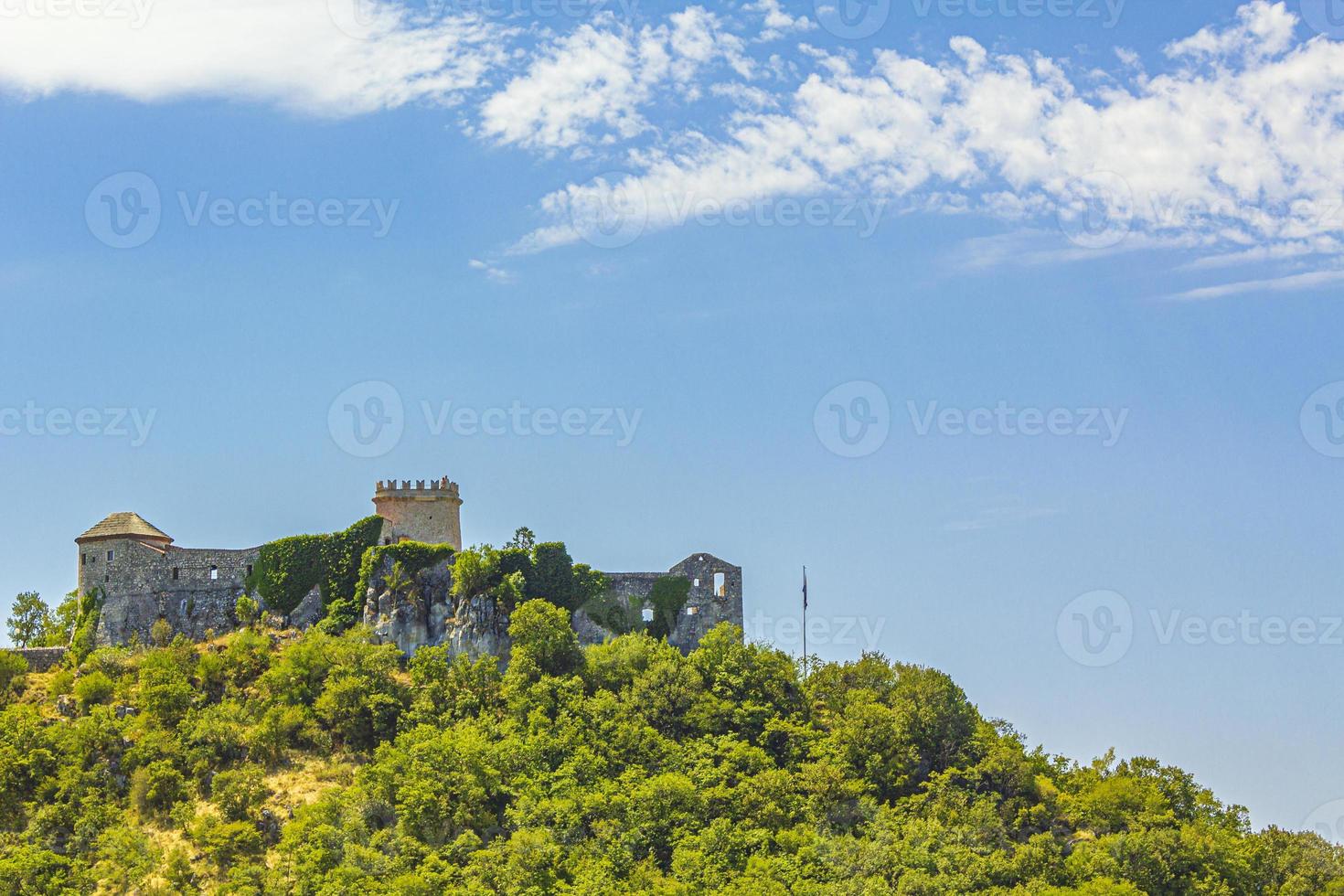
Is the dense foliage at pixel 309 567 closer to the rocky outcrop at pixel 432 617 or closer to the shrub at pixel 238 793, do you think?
the rocky outcrop at pixel 432 617

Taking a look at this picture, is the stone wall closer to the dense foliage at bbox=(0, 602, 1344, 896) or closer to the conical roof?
the dense foliage at bbox=(0, 602, 1344, 896)

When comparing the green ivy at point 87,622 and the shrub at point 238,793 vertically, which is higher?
the green ivy at point 87,622

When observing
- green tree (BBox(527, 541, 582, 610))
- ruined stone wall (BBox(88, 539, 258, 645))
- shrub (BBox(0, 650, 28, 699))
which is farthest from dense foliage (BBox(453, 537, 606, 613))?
shrub (BBox(0, 650, 28, 699))

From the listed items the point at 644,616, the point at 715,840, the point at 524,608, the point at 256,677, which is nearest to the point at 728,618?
the point at 644,616

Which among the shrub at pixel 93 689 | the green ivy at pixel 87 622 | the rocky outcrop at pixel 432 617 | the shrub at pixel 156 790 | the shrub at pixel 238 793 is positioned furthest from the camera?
the green ivy at pixel 87 622

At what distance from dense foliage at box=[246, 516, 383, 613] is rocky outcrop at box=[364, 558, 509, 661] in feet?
5.91

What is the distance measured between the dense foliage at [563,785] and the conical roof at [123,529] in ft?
19.3

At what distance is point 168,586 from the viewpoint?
304ft

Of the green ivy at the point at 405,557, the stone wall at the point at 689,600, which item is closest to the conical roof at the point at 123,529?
the green ivy at the point at 405,557

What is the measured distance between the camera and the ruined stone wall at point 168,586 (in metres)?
92.2

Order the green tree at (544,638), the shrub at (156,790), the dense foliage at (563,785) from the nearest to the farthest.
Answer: the dense foliage at (563,785)
the shrub at (156,790)
the green tree at (544,638)

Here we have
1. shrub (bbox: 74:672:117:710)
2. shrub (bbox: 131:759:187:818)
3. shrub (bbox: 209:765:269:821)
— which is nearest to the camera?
shrub (bbox: 209:765:269:821)

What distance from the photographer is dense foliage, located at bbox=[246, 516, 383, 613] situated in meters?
92.1

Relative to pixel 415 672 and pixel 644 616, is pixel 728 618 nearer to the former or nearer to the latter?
pixel 644 616
